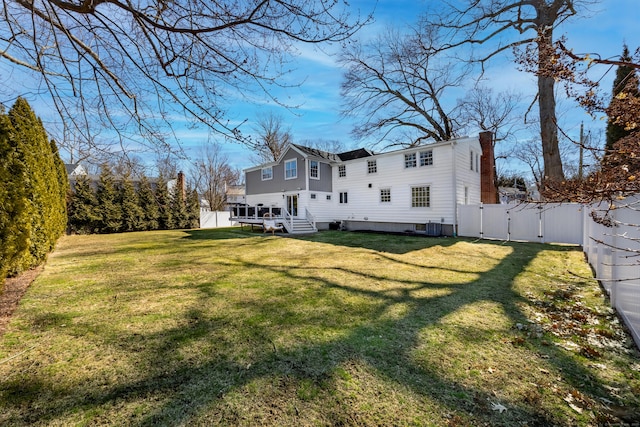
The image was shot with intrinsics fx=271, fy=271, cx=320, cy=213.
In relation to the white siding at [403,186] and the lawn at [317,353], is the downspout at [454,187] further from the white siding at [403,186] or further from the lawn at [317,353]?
the lawn at [317,353]

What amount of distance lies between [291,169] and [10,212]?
1524cm

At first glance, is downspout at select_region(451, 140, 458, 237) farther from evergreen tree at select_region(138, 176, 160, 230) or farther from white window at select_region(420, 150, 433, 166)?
evergreen tree at select_region(138, 176, 160, 230)

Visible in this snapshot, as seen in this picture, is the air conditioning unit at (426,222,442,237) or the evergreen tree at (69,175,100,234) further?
the evergreen tree at (69,175,100,234)

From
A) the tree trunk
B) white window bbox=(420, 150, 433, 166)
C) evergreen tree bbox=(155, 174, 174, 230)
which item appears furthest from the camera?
evergreen tree bbox=(155, 174, 174, 230)

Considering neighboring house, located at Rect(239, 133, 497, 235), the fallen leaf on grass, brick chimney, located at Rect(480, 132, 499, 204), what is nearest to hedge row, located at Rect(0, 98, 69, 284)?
the fallen leaf on grass

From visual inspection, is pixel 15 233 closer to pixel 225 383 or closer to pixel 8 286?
pixel 8 286

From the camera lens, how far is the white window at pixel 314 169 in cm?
1858

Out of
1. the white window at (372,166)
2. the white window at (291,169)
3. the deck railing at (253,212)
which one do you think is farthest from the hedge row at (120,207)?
the white window at (372,166)

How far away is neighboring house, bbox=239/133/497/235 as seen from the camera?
1458 cm

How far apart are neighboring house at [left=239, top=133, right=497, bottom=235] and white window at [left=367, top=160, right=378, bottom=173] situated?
65mm

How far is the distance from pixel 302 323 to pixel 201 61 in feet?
14.3

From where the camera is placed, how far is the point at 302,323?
3.84 m

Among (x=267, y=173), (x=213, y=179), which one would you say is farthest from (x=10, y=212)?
(x=213, y=179)

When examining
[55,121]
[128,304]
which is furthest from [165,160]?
[128,304]
